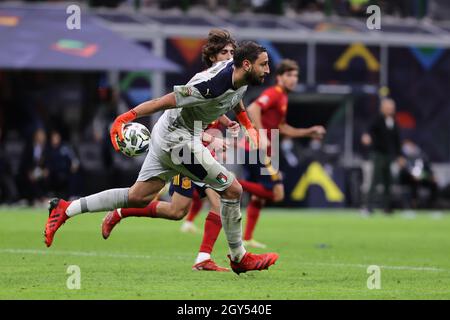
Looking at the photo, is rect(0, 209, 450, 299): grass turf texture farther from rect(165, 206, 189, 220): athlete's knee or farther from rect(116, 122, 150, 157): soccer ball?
rect(116, 122, 150, 157): soccer ball

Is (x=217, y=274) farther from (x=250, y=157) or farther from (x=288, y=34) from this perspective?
(x=288, y=34)

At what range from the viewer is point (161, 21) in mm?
30547

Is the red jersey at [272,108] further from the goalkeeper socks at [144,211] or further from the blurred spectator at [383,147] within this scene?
the blurred spectator at [383,147]

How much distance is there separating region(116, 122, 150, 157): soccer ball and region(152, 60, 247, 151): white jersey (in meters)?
0.24

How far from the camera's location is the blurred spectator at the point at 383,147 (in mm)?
25078

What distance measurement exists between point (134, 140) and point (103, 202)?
0.89 meters

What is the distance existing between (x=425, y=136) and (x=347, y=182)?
15.1 ft

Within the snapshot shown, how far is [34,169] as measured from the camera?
2680 centimetres

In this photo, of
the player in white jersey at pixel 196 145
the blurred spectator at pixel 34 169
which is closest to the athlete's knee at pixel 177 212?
the player in white jersey at pixel 196 145

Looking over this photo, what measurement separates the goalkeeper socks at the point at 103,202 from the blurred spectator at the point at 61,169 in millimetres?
15521

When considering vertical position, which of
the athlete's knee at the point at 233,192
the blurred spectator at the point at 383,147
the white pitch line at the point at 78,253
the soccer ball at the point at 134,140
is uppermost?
the soccer ball at the point at 134,140

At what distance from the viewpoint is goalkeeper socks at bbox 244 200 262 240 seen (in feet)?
50.8
